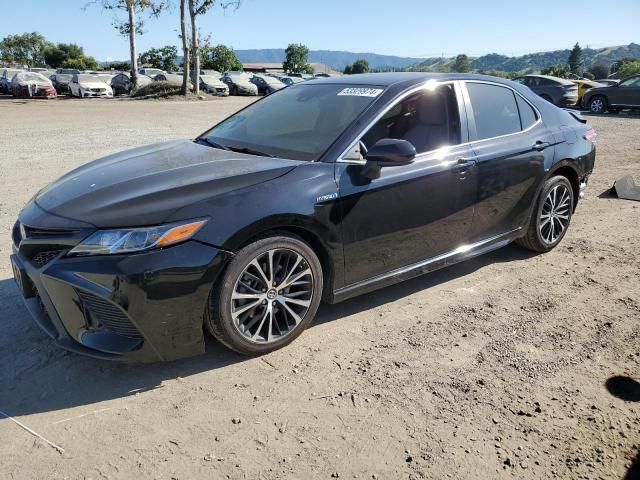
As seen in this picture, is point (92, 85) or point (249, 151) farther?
point (92, 85)

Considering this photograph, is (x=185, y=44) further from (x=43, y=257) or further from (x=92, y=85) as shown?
(x=43, y=257)

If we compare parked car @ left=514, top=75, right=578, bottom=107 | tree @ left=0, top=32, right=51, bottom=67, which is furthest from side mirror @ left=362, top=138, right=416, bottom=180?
tree @ left=0, top=32, right=51, bottom=67

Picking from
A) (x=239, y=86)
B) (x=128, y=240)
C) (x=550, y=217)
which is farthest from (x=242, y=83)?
(x=128, y=240)

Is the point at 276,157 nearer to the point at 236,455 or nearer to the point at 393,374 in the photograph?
the point at 393,374

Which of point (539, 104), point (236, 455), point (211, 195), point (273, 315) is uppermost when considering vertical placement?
point (539, 104)

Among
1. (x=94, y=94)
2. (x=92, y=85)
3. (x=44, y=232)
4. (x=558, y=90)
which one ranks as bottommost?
(x=44, y=232)

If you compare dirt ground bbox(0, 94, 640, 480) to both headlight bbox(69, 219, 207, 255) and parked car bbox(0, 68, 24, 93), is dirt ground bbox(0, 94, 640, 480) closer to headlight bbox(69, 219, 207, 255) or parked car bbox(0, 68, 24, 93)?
headlight bbox(69, 219, 207, 255)

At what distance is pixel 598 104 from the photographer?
21.0 m

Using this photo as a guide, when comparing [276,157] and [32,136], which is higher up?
[276,157]

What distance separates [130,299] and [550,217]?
3.91 metres

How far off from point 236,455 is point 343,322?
57.1 inches

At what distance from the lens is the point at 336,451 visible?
2.45 m

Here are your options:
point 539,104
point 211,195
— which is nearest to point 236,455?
point 211,195

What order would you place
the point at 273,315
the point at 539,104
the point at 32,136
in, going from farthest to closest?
the point at 32,136 → the point at 539,104 → the point at 273,315
